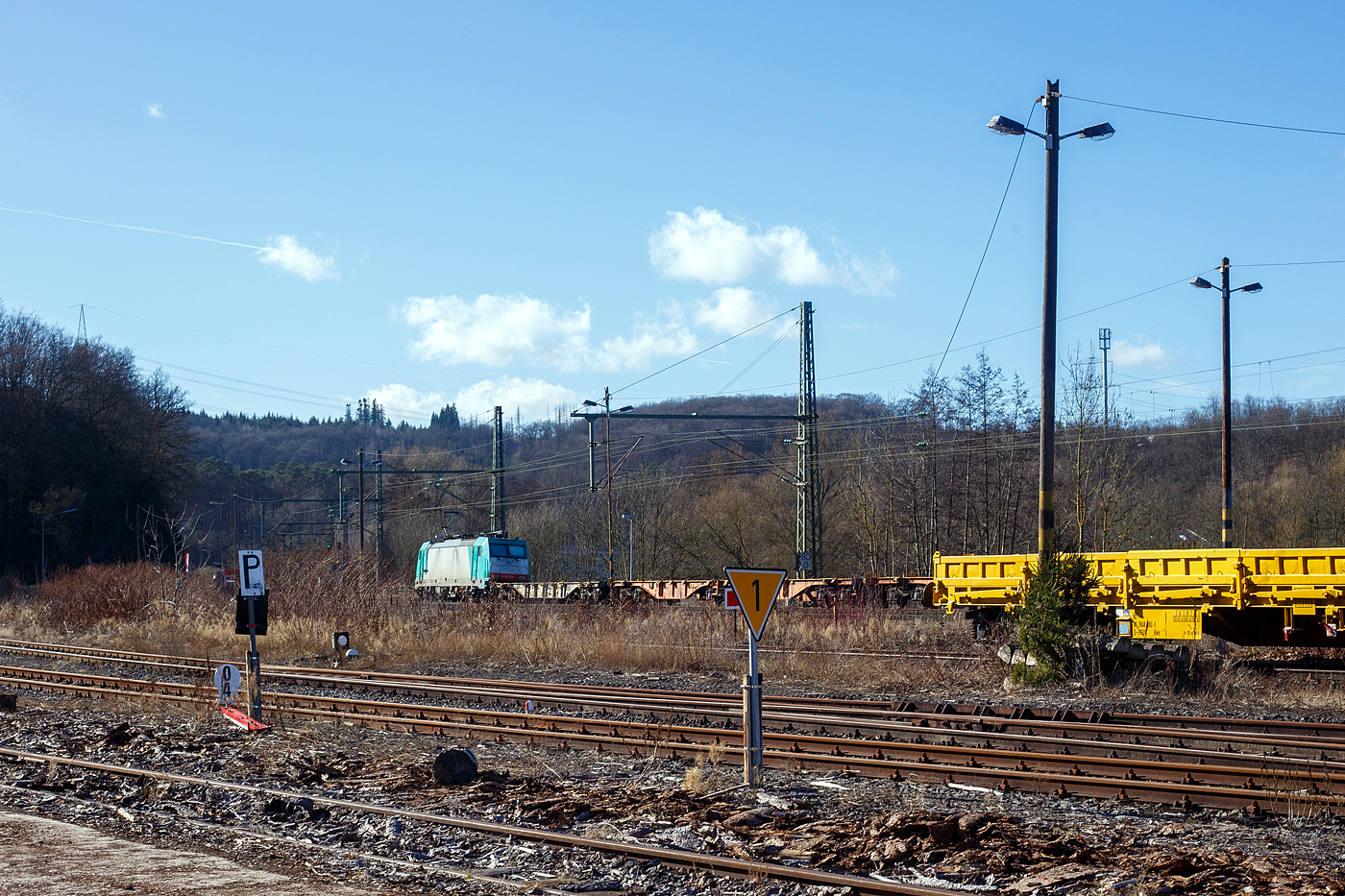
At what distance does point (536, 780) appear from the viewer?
424 inches

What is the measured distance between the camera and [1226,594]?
19.3 m

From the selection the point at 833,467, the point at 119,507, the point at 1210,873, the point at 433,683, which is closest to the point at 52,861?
the point at 1210,873

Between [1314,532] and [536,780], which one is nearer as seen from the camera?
[536,780]

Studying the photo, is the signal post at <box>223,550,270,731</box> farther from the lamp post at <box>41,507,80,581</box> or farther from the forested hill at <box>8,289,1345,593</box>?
the lamp post at <box>41,507,80,581</box>

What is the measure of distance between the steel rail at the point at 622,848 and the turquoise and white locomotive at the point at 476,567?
32905mm

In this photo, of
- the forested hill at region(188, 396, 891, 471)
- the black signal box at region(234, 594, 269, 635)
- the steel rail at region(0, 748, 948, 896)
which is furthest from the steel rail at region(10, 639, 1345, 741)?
the forested hill at region(188, 396, 891, 471)

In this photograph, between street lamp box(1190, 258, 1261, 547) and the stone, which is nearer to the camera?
the stone

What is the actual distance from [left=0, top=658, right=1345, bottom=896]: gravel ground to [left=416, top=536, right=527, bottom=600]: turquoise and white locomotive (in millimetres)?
31961

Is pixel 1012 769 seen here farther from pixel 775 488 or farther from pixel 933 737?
pixel 775 488

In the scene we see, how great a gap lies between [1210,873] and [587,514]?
2578 inches

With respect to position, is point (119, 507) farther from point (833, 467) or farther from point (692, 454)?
point (692, 454)

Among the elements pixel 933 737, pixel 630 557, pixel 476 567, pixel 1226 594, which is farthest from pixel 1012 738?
pixel 630 557

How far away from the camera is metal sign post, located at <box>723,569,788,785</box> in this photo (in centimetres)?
1052

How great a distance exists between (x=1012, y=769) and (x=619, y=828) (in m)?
4.24
